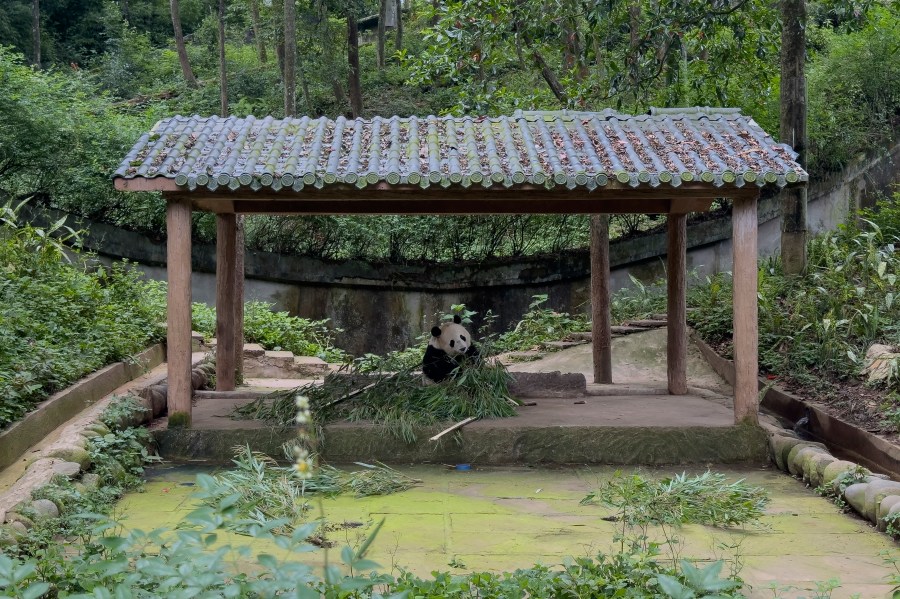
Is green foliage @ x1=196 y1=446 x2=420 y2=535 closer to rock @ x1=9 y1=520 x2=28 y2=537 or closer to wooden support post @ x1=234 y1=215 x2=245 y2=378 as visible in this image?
rock @ x1=9 y1=520 x2=28 y2=537

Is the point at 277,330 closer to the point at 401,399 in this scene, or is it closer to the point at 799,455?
the point at 401,399

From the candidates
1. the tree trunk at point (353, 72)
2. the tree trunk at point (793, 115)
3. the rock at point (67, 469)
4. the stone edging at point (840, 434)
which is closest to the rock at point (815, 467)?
the stone edging at point (840, 434)

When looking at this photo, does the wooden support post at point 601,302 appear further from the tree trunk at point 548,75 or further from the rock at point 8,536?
the rock at point 8,536

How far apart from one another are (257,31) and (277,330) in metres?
13.5

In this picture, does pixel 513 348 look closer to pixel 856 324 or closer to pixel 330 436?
pixel 856 324

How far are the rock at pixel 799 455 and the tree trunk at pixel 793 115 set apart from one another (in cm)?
469

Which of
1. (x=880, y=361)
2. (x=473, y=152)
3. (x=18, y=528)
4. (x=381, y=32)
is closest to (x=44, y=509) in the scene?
(x=18, y=528)

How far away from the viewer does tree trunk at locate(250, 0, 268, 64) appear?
22859 mm

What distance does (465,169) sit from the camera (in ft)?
22.9

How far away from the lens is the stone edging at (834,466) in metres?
5.41

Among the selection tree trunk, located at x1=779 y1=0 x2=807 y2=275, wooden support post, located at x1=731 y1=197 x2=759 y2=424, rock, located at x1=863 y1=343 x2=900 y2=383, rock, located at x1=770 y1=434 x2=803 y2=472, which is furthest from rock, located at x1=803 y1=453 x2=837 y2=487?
tree trunk, located at x1=779 y1=0 x2=807 y2=275

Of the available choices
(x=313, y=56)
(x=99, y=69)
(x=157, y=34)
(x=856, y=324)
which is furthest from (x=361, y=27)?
(x=856, y=324)

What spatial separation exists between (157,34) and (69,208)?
52.8ft

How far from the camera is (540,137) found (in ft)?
25.6
